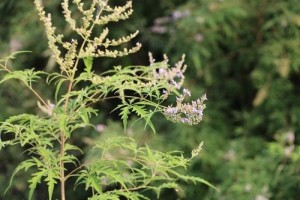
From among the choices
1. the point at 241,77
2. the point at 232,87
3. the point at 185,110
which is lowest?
the point at 185,110

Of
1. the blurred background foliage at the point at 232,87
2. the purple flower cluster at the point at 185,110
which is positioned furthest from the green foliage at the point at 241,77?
the purple flower cluster at the point at 185,110

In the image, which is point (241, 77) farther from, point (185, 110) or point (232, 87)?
point (185, 110)

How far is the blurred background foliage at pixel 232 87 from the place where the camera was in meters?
4.59

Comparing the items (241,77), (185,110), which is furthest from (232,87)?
(185,110)

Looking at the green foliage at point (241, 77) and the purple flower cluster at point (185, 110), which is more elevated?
the green foliage at point (241, 77)

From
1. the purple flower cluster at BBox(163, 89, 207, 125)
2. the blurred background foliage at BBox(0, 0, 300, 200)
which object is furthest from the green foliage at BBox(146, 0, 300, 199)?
the purple flower cluster at BBox(163, 89, 207, 125)

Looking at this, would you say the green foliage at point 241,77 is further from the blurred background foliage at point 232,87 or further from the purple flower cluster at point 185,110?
the purple flower cluster at point 185,110

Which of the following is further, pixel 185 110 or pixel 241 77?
pixel 241 77

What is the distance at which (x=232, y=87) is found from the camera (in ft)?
17.0

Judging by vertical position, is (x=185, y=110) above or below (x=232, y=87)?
below

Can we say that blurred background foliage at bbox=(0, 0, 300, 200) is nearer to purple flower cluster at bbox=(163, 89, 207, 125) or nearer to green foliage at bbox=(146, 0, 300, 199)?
green foliage at bbox=(146, 0, 300, 199)

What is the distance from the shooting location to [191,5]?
495 cm

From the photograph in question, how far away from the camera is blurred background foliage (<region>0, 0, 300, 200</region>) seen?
4.59 m

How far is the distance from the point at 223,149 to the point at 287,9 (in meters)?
1.02
